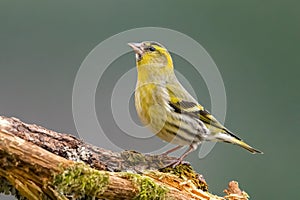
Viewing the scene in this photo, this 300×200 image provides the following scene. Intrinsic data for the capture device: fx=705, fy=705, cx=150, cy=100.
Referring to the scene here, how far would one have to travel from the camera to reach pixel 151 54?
2.42m

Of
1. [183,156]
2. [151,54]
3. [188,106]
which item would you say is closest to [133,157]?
[183,156]

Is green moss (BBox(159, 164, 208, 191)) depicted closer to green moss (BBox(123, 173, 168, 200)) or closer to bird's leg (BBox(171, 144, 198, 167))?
bird's leg (BBox(171, 144, 198, 167))

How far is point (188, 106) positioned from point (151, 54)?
0.22 metres

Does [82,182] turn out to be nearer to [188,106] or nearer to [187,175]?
[187,175]

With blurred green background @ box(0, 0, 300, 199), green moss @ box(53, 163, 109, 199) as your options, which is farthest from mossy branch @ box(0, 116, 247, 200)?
blurred green background @ box(0, 0, 300, 199)

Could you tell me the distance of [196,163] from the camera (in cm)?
372

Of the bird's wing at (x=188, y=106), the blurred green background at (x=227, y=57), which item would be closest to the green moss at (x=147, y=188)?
the bird's wing at (x=188, y=106)

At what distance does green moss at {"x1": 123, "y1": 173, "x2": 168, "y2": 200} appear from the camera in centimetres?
189

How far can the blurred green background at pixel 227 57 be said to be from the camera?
4.00 m

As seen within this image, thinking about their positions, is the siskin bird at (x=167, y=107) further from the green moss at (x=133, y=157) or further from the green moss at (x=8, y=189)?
the green moss at (x=8, y=189)

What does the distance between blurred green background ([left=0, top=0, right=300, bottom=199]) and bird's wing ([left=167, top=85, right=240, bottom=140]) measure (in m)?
1.18

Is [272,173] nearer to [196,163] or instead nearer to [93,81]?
[196,163]

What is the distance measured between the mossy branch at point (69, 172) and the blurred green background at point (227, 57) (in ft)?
5.36

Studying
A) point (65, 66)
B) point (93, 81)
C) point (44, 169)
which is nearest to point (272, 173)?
point (65, 66)
